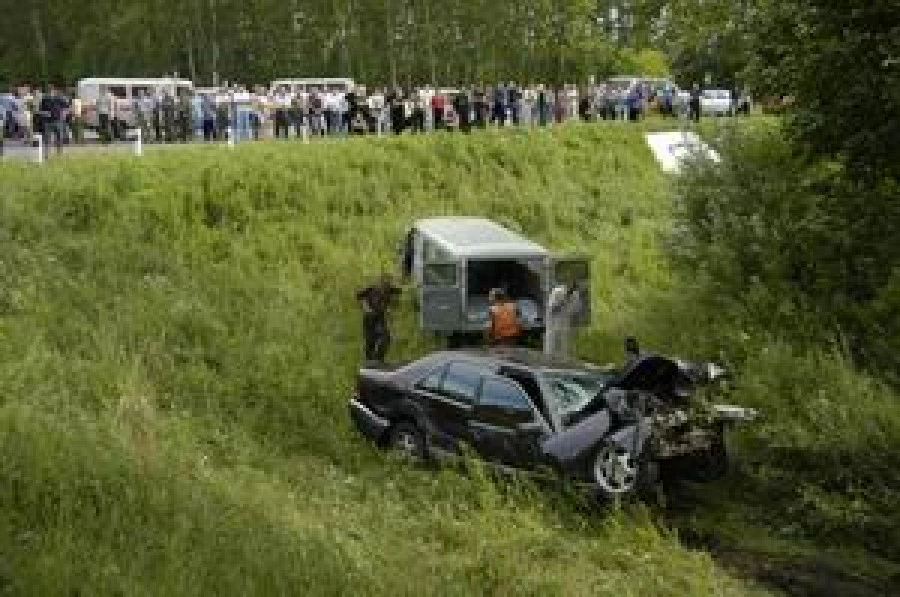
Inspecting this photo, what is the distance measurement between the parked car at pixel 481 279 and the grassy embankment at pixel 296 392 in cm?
79

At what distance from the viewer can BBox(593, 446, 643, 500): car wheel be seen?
12578 millimetres

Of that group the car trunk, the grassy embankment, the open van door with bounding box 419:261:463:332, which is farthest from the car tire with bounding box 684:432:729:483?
the open van door with bounding box 419:261:463:332

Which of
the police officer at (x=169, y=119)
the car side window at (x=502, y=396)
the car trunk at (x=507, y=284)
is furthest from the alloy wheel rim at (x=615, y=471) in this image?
the police officer at (x=169, y=119)

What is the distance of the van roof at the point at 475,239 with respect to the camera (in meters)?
20.6

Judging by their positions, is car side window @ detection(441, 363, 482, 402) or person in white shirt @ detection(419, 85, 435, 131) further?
person in white shirt @ detection(419, 85, 435, 131)

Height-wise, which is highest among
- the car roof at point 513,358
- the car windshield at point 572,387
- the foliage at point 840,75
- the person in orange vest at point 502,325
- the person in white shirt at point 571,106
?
the foliage at point 840,75

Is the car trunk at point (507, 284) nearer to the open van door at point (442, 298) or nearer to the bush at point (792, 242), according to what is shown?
the open van door at point (442, 298)

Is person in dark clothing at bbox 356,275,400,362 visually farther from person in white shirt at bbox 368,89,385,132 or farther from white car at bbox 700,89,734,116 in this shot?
white car at bbox 700,89,734,116

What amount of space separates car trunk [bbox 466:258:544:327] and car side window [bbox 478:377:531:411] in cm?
577

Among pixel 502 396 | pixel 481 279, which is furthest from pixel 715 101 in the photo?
pixel 502 396

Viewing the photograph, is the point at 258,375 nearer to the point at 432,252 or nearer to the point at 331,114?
the point at 432,252

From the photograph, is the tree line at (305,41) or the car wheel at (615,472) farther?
the tree line at (305,41)

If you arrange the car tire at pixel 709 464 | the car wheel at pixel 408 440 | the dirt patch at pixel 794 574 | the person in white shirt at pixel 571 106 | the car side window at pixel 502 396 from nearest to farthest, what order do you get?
the dirt patch at pixel 794 574 → the car tire at pixel 709 464 → the car side window at pixel 502 396 → the car wheel at pixel 408 440 → the person in white shirt at pixel 571 106

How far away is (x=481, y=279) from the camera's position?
20656mm
